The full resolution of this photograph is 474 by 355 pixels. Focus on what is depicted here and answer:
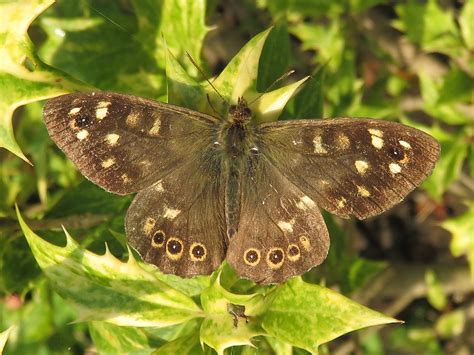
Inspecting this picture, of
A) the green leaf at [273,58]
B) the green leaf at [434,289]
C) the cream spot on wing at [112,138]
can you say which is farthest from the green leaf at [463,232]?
the cream spot on wing at [112,138]

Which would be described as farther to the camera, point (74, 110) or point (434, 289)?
point (434, 289)

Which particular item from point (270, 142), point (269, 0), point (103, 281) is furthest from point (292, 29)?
point (103, 281)

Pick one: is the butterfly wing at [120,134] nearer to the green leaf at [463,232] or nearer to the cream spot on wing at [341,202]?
the cream spot on wing at [341,202]

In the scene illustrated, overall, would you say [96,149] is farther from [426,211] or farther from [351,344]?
[426,211]

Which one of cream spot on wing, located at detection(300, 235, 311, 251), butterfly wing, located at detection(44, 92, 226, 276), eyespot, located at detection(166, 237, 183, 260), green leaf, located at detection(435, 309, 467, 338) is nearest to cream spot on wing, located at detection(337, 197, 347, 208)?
cream spot on wing, located at detection(300, 235, 311, 251)

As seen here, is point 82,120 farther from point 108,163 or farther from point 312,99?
point 312,99

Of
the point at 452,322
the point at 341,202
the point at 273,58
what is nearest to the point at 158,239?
the point at 341,202
